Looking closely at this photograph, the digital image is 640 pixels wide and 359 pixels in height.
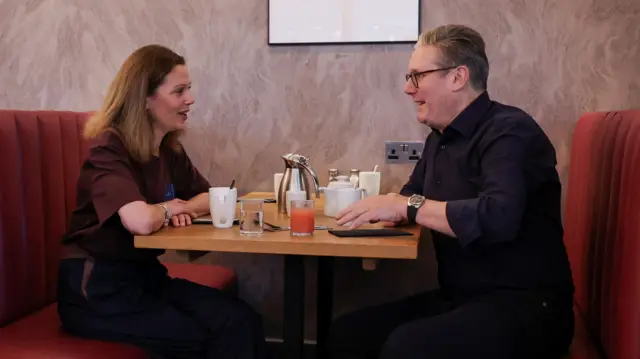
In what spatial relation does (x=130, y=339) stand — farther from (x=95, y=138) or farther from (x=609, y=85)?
(x=609, y=85)

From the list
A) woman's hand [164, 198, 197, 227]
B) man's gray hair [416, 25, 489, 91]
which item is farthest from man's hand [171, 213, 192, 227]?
man's gray hair [416, 25, 489, 91]

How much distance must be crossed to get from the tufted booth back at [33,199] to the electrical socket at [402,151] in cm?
110

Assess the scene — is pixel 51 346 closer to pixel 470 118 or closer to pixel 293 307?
pixel 293 307

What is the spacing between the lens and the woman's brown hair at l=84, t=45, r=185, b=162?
173cm

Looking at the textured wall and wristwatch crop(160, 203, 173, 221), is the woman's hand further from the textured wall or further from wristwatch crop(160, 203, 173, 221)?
the textured wall

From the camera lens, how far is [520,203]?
58.2 inches

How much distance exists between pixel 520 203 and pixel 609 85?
43.7 inches

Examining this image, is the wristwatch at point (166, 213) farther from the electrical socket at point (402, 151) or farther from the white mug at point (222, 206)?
the electrical socket at point (402, 151)

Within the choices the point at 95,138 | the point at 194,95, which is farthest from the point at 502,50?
the point at 95,138

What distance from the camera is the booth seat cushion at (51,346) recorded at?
5.22ft

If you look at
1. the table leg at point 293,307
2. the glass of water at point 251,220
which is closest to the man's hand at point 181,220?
the glass of water at point 251,220

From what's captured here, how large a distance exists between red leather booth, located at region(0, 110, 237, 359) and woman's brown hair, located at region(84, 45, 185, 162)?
24 centimetres

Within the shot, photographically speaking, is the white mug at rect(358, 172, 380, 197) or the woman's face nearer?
A: the woman's face

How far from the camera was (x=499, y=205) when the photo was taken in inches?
57.5
